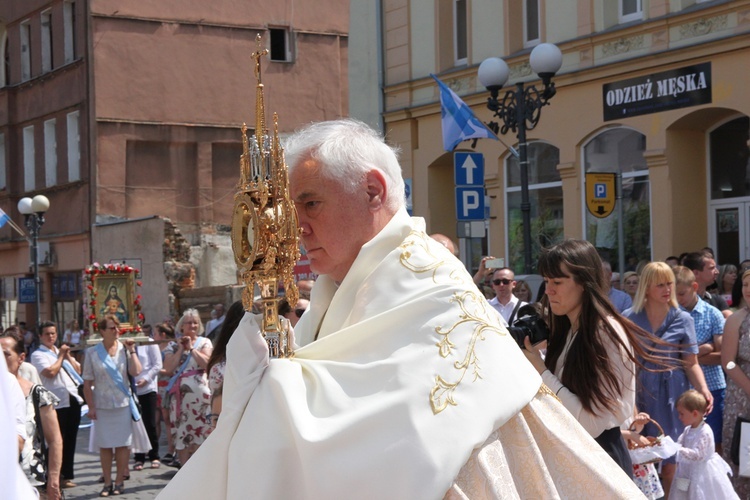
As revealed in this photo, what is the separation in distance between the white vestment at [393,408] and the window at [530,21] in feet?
60.3

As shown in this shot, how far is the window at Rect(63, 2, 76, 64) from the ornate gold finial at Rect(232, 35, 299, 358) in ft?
102

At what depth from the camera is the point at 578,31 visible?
19.8 metres

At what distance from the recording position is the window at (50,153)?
3391cm

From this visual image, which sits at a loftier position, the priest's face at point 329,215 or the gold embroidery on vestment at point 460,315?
the priest's face at point 329,215

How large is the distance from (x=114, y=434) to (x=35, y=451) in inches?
172

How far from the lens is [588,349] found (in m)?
5.03

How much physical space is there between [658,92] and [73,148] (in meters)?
19.2

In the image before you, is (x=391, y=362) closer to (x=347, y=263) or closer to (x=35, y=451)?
(x=347, y=263)

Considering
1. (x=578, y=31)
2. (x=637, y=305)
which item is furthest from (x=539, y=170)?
(x=637, y=305)

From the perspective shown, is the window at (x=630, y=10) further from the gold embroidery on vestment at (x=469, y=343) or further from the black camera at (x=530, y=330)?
the gold embroidery on vestment at (x=469, y=343)

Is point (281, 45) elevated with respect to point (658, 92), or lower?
elevated

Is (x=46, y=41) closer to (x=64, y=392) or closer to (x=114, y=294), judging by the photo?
(x=114, y=294)

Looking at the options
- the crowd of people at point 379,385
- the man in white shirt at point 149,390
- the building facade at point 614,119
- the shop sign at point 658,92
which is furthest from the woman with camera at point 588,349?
the shop sign at point 658,92

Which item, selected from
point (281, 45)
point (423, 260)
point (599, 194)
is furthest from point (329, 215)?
point (281, 45)
